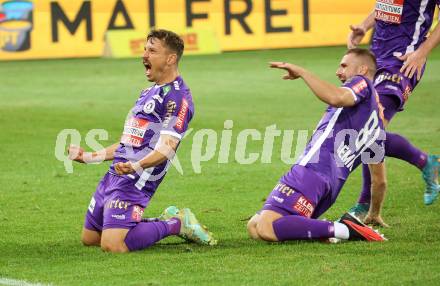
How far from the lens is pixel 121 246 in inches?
283

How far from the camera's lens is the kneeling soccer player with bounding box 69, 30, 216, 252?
725cm

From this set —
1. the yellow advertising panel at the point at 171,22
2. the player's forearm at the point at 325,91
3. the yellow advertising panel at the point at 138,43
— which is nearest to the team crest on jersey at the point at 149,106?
the player's forearm at the point at 325,91

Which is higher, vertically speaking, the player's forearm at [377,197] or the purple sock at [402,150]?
the purple sock at [402,150]

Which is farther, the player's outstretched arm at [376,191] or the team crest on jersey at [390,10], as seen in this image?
the team crest on jersey at [390,10]

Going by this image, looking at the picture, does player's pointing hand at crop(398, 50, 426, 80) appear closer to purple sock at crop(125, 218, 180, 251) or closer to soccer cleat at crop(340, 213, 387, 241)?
soccer cleat at crop(340, 213, 387, 241)

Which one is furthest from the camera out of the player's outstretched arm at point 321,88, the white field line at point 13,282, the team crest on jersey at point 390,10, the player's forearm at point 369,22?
the player's forearm at point 369,22

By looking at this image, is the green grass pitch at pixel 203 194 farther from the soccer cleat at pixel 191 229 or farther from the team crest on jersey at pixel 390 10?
the team crest on jersey at pixel 390 10

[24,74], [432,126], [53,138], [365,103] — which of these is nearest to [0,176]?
[53,138]

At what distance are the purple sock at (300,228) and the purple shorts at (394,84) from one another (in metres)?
1.55

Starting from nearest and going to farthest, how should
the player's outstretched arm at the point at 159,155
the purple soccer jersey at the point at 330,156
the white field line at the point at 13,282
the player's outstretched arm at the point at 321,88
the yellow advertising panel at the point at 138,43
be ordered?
the white field line at the point at 13,282, the player's outstretched arm at the point at 321,88, the player's outstretched arm at the point at 159,155, the purple soccer jersey at the point at 330,156, the yellow advertising panel at the point at 138,43

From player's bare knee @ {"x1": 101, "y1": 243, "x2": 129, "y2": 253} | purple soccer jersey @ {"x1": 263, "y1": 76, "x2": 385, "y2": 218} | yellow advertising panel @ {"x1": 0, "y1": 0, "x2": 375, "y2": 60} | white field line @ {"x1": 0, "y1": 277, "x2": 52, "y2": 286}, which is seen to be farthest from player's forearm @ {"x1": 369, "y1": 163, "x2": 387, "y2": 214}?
yellow advertising panel @ {"x1": 0, "y1": 0, "x2": 375, "y2": 60}

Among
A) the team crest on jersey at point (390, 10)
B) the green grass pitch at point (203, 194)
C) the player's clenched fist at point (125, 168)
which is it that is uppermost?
the team crest on jersey at point (390, 10)

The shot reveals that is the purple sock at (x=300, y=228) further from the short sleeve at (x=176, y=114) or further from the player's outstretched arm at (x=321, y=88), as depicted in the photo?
the short sleeve at (x=176, y=114)

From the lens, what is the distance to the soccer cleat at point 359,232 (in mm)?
7301
